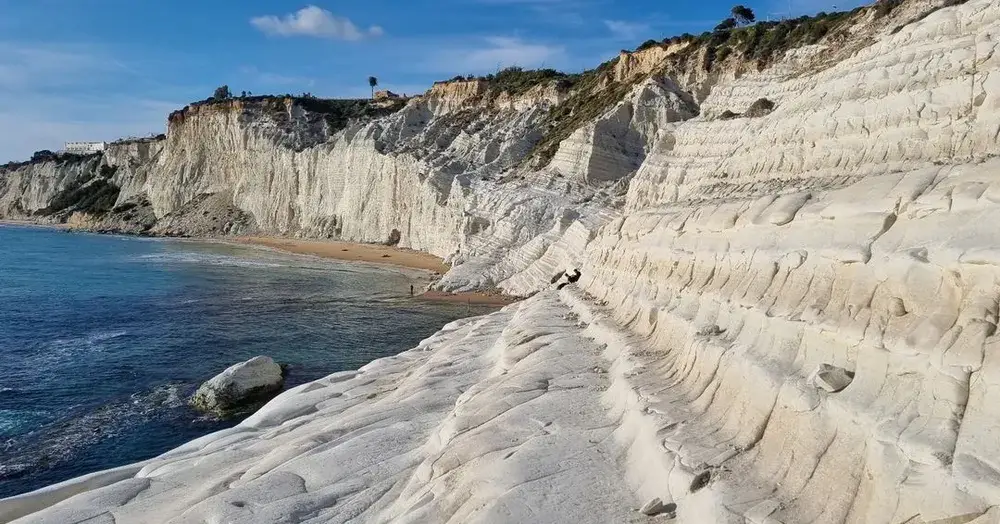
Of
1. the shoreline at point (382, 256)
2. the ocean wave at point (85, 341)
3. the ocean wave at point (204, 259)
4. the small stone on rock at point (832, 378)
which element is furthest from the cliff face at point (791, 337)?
the ocean wave at point (204, 259)

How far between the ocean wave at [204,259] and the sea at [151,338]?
0.88m

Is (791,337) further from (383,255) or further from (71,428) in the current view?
(383,255)

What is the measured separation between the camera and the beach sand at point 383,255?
32.0 metres

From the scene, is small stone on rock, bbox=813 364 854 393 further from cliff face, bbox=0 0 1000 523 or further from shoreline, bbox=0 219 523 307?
shoreline, bbox=0 219 523 307

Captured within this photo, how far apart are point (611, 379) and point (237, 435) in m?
6.67

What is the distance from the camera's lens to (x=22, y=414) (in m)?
16.0

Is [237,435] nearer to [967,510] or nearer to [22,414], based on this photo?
[22,414]

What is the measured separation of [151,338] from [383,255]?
27.9 m

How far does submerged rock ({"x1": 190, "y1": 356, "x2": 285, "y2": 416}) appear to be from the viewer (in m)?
16.0

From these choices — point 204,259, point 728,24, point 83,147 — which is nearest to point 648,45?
point 728,24

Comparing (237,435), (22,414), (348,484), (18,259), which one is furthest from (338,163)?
(348,484)

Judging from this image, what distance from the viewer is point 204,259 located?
54000 millimetres

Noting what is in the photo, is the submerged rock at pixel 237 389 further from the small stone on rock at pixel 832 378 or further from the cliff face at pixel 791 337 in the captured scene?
the small stone on rock at pixel 832 378

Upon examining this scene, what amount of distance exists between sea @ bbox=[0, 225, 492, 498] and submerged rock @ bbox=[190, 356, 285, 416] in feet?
1.40
